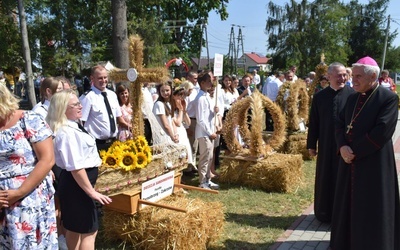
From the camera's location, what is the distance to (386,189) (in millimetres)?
3473

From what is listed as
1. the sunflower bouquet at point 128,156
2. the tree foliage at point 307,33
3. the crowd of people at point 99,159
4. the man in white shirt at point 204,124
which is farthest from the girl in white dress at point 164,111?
the tree foliage at point 307,33

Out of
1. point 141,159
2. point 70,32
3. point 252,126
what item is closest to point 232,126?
point 252,126

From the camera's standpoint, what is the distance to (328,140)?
16.1ft

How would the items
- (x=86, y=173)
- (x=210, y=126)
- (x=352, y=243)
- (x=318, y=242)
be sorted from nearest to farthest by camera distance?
(x=86, y=173)
(x=352, y=243)
(x=318, y=242)
(x=210, y=126)

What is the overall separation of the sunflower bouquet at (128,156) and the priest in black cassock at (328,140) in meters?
2.38

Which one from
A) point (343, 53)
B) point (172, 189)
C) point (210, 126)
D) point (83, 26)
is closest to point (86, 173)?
point (172, 189)

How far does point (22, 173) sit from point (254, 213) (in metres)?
3.65

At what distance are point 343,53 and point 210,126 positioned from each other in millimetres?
44874

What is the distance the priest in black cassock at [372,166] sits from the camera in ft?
11.3

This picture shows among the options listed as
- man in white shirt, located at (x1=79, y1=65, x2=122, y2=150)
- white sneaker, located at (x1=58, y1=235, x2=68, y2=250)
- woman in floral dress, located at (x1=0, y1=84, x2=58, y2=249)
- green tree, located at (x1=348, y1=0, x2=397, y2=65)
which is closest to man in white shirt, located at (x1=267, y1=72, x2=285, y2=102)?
man in white shirt, located at (x1=79, y1=65, x2=122, y2=150)

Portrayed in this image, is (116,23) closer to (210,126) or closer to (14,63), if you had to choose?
(210,126)

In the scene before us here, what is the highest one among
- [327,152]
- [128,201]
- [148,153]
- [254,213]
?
[148,153]

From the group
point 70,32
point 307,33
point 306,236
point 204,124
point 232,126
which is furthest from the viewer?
point 307,33

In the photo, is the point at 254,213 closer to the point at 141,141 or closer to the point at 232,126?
the point at 232,126
